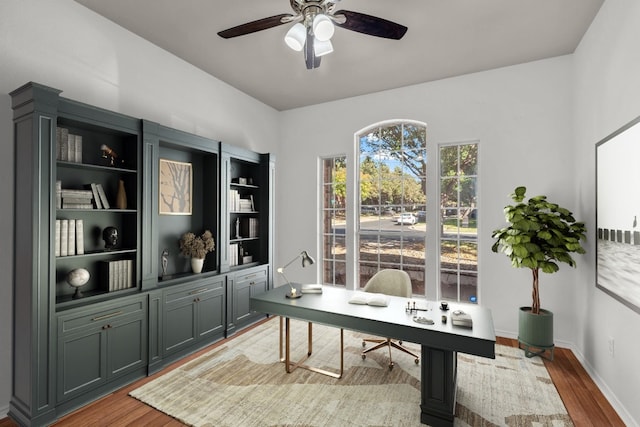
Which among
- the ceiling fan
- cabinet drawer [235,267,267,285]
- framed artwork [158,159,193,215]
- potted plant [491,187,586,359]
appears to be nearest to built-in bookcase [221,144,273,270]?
cabinet drawer [235,267,267,285]

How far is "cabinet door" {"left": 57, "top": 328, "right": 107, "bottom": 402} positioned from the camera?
88.1 inches

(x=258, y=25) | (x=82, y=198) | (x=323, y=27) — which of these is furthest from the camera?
(x=82, y=198)

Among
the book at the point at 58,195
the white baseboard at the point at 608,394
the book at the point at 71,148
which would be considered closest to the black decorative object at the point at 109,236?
the book at the point at 58,195

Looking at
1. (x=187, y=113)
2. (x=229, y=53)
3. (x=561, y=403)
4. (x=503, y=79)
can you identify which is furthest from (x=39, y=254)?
(x=503, y=79)

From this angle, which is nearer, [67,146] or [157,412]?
[157,412]

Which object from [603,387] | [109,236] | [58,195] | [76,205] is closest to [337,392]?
[603,387]

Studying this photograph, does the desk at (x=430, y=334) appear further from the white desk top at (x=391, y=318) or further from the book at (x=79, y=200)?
the book at (x=79, y=200)

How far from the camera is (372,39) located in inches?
121

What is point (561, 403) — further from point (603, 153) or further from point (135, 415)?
point (135, 415)

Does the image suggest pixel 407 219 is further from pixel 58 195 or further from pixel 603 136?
pixel 58 195

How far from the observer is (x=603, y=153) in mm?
2578

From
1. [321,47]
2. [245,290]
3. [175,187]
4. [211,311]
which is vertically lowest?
[211,311]

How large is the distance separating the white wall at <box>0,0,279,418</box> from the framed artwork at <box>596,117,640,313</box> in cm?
397

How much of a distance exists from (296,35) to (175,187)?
6.97ft
